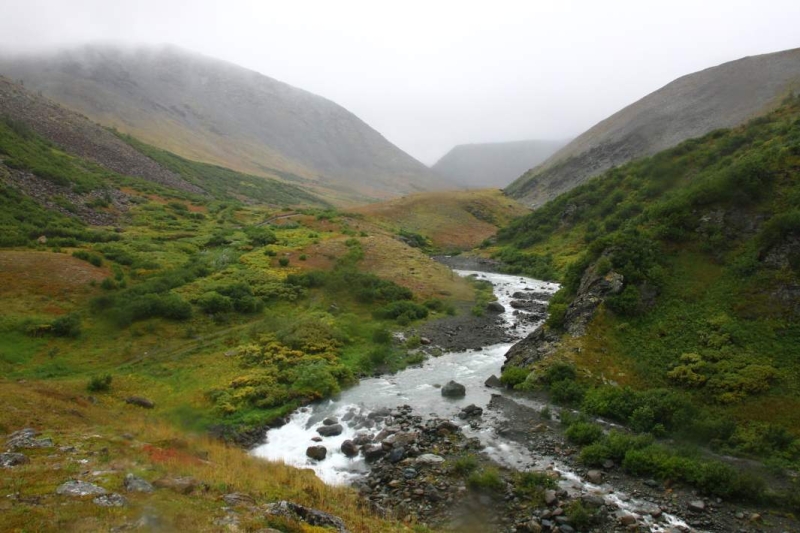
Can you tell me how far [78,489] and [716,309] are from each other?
29973 mm

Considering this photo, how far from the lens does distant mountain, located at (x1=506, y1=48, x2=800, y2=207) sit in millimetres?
107750

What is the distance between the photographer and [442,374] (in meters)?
32.5

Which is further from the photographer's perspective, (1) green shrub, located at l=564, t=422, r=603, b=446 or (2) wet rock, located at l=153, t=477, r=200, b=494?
(1) green shrub, located at l=564, t=422, r=603, b=446

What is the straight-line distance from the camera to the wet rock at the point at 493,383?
29.1m

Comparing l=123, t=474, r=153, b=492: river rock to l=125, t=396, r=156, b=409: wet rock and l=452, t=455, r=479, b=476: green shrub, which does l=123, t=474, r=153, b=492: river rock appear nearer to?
l=452, t=455, r=479, b=476: green shrub

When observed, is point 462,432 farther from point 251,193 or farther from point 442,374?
point 251,193

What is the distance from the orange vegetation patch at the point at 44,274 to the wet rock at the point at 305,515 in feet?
105

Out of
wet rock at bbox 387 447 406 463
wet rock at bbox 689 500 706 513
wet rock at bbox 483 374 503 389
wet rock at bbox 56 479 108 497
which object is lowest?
wet rock at bbox 387 447 406 463

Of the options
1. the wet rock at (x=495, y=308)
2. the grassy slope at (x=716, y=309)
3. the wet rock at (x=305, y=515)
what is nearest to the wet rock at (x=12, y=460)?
the wet rock at (x=305, y=515)

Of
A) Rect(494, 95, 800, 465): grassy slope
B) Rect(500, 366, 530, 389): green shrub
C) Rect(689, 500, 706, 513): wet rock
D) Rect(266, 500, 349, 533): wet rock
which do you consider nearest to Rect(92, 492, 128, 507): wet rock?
Rect(266, 500, 349, 533): wet rock

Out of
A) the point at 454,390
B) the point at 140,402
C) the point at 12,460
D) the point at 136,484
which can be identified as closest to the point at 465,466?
the point at 454,390

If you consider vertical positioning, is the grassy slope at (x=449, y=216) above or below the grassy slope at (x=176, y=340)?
above

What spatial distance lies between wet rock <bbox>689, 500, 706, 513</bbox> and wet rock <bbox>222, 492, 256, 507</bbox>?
14.6 m

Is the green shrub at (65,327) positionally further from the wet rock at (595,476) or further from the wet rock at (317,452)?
the wet rock at (595,476)
